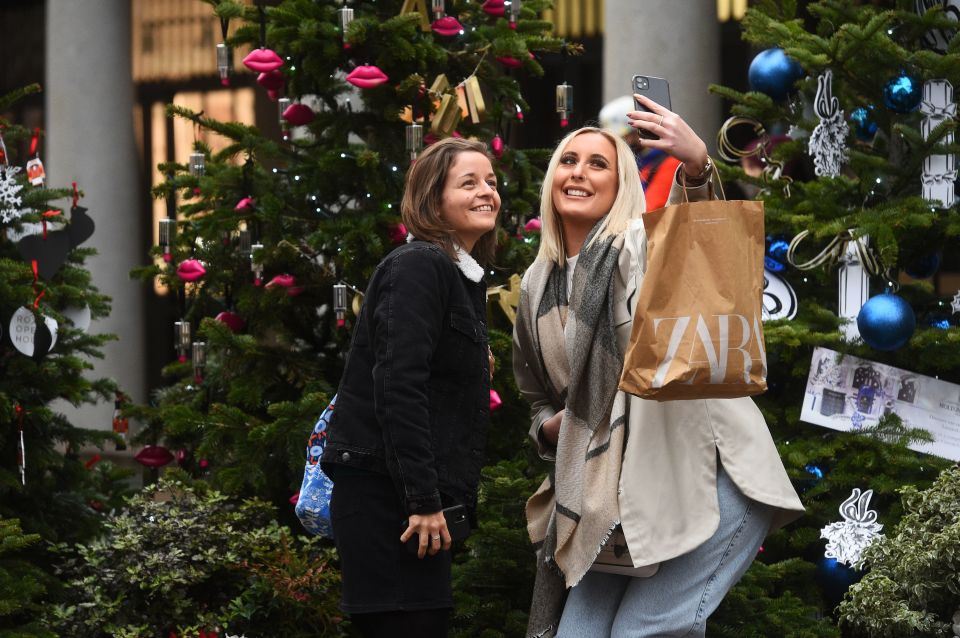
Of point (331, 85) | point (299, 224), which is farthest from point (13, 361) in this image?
point (331, 85)

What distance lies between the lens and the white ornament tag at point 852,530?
4938 mm

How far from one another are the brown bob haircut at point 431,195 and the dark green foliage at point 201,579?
1867 mm

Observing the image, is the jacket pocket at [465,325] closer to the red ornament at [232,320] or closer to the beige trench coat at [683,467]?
the beige trench coat at [683,467]

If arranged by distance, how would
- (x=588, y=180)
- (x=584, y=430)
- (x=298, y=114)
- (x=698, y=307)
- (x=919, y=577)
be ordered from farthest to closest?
(x=298, y=114), (x=919, y=577), (x=588, y=180), (x=584, y=430), (x=698, y=307)

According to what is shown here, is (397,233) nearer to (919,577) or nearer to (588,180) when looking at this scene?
(588,180)

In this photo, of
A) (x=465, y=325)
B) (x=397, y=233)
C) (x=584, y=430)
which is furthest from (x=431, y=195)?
(x=397, y=233)

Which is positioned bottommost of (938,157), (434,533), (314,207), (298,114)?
(434,533)

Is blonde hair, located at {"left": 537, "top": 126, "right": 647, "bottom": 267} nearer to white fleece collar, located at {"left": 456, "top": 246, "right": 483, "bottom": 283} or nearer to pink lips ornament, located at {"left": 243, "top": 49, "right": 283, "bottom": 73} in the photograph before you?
white fleece collar, located at {"left": 456, "top": 246, "right": 483, "bottom": 283}

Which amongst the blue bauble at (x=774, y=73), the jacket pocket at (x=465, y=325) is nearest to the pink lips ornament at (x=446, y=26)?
the blue bauble at (x=774, y=73)

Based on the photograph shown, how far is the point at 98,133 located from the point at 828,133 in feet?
25.4

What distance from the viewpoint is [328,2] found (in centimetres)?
572

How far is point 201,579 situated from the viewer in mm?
4984

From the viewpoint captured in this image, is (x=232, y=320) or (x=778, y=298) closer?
(x=778, y=298)

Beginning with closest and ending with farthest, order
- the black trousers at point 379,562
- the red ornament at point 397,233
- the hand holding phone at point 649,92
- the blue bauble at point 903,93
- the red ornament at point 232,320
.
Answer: the hand holding phone at point 649,92 < the black trousers at point 379,562 < the blue bauble at point 903,93 < the red ornament at point 397,233 < the red ornament at point 232,320
